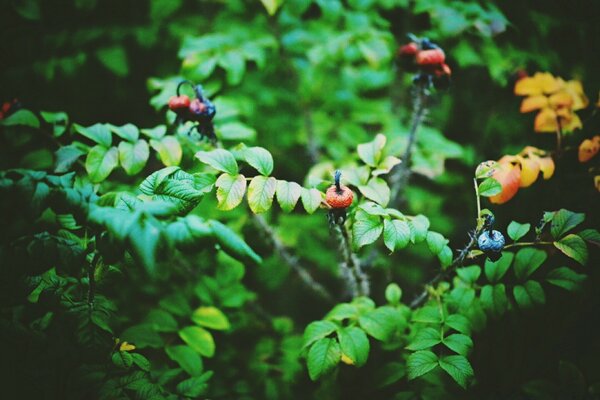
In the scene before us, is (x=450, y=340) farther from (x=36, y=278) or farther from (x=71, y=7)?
(x=71, y=7)

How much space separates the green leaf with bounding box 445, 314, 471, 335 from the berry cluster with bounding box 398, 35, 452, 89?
45.4 inches

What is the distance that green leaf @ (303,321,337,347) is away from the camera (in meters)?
1.55

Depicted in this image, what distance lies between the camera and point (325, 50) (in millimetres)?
2531

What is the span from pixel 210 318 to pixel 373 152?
1241 mm

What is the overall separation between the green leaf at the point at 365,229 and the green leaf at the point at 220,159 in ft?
1.64

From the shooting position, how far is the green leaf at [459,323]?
4.96ft

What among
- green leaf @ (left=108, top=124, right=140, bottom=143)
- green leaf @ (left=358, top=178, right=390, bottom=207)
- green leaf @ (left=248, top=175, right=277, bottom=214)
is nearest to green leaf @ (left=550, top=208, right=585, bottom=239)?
green leaf @ (left=358, top=178, right=390, bottom=207)

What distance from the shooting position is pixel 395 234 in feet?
4.37

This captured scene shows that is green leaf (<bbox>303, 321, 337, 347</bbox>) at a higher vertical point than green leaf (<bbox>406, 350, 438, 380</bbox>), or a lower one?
lower

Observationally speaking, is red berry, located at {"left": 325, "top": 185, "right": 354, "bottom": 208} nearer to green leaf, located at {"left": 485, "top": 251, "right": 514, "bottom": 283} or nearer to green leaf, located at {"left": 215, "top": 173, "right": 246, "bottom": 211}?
green leaf, located at {"left": 215, "top": 173, "right": 246, "bottom": 211}

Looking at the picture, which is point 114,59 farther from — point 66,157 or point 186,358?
point 186,358

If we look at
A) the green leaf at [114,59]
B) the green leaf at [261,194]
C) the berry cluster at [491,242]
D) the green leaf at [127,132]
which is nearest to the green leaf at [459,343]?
the berry cluster at [491,242]

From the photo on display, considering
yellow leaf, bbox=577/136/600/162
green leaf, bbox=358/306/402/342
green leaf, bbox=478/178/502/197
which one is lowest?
green leaf, bbox=358/306/402/342

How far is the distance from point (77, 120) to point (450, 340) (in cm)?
311
